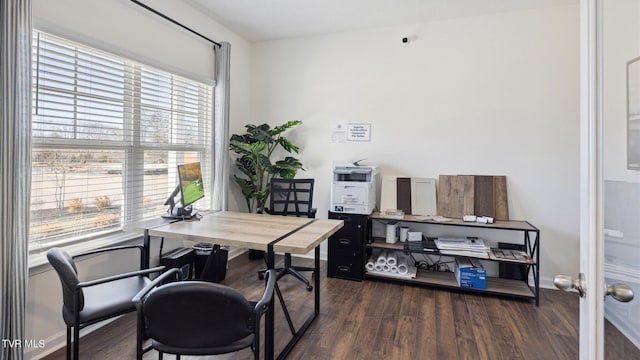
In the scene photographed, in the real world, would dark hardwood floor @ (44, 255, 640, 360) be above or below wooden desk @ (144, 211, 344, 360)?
below

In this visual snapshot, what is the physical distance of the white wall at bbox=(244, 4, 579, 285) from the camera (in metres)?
3.16

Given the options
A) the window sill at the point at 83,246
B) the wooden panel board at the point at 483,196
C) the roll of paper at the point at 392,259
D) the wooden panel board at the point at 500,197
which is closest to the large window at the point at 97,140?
the window sill at the point at 83,246

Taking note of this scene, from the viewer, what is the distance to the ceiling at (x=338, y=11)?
3137mm

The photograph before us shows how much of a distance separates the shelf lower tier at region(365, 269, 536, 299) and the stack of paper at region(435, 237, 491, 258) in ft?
1.10

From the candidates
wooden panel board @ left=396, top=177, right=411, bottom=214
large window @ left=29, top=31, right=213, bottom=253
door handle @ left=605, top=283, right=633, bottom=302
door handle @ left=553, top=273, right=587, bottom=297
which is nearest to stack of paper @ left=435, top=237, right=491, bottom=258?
wooden panel board @ left=396, top=177, right=411, bottom=214

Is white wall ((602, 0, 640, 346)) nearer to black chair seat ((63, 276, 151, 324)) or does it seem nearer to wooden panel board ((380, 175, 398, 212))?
black chair seat ((63, 276, 151, 324))

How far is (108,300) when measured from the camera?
1771 millimetres

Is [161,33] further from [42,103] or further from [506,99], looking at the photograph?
[506,99]

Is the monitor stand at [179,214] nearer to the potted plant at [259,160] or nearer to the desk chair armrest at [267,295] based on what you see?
the potted plant at [259,160]

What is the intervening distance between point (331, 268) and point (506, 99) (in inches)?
104

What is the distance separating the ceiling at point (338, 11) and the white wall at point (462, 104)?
4.7 inches

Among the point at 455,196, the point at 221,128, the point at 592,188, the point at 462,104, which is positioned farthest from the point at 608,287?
the point at 221,128

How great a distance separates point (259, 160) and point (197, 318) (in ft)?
8.62

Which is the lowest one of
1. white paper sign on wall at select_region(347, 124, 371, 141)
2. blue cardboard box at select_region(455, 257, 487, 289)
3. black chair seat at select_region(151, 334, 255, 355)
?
blue cardboard box at select_region(455, 257, 487, 289)
